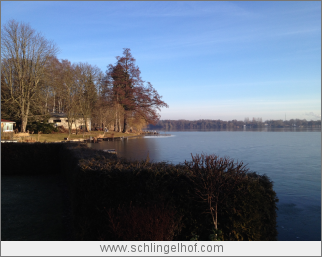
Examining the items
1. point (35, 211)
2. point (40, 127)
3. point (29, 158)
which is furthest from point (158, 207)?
point (40, 127)

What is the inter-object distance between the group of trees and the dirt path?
1001 inches

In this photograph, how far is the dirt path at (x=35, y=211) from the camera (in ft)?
16.8

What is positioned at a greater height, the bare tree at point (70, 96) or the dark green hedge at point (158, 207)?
the bare tree at point (70, 96)

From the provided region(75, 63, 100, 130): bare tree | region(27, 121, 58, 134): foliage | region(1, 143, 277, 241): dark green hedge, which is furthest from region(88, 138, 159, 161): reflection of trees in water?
region(75, 63, 100, 130): bare tree

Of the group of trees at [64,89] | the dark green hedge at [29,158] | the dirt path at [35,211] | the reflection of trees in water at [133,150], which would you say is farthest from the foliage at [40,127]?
the dirt path at [35,211]

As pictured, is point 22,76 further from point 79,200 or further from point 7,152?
point 79,200

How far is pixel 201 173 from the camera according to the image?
409 cm

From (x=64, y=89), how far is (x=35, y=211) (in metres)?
37.4

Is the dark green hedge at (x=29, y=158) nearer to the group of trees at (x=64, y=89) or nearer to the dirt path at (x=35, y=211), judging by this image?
the dirt path at (x=35, y=211)

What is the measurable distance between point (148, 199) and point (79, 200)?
125cm

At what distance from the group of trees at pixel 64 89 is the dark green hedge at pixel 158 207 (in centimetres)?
3148

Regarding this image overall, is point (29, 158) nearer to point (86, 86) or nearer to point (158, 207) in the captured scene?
point (158, 207)

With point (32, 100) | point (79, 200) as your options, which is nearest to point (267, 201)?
point (79, 200)

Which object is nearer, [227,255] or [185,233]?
[227,255]
